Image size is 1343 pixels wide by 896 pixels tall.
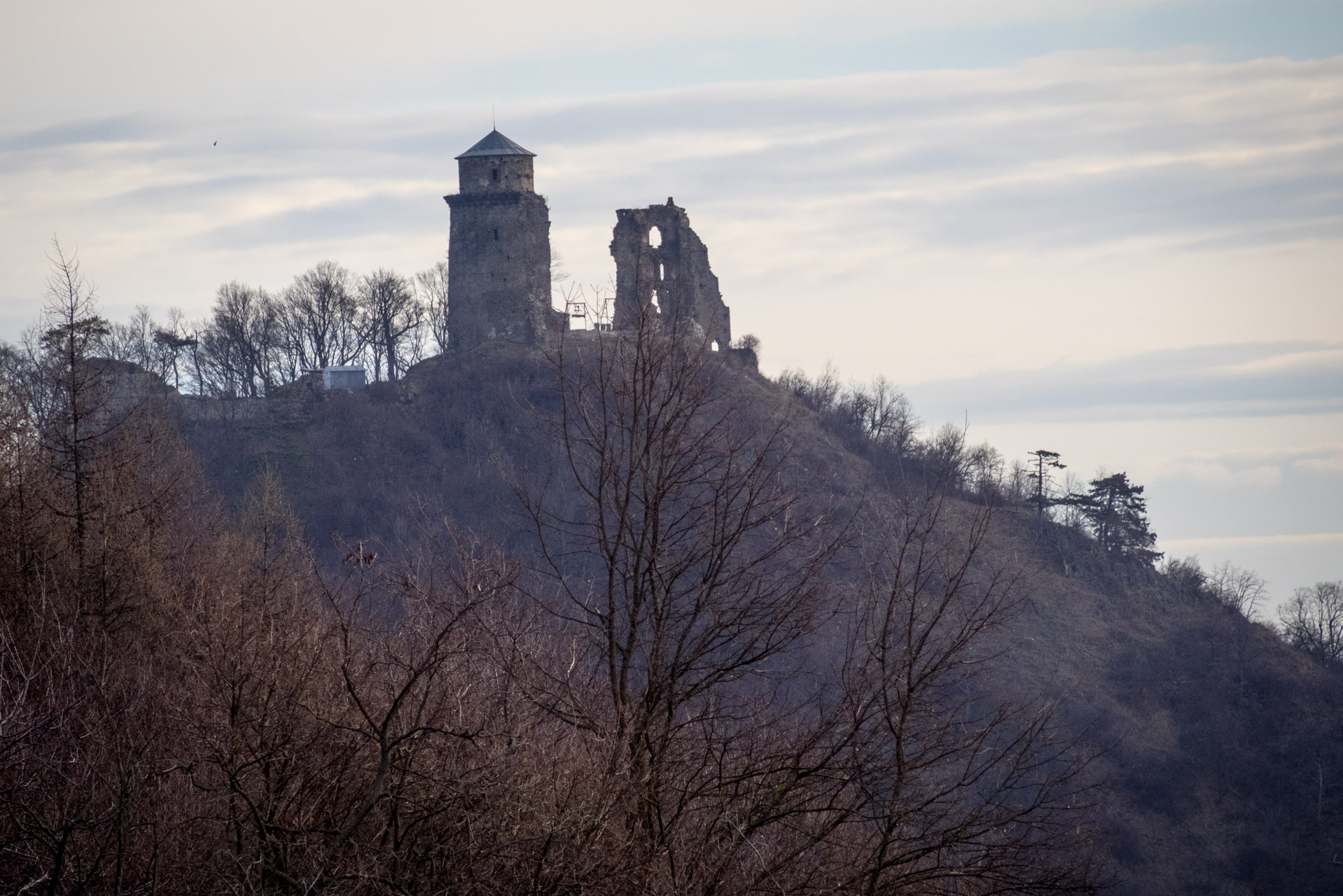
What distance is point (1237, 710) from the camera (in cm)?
4741

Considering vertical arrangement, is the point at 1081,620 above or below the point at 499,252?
below

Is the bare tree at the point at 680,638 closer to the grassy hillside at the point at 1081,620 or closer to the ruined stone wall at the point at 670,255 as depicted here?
the grassy hillside at the point at 1081,620

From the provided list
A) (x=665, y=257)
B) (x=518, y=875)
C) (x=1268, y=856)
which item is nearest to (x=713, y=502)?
(x=518, y=875)

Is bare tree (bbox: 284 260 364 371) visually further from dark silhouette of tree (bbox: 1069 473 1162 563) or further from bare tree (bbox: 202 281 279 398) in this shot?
dark silhouette of tree (bbox: 1069 473 1162 563)

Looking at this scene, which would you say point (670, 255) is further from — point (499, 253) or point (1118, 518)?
point (1118, 518)

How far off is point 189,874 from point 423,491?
1671 inches

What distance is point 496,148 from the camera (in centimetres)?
5597

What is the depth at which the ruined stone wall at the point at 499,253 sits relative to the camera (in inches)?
2174

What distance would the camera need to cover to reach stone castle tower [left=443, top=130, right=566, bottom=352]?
55.2 metres

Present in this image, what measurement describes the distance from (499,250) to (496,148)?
13.0 ft

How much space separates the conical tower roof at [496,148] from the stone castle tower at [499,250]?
44mm

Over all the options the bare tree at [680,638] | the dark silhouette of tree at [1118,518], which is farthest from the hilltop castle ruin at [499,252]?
the bare tree at [680,638]

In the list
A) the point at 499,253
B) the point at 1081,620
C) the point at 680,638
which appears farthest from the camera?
the point at 499,253

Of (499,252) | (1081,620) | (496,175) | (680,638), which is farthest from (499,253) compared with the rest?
(680,638)
